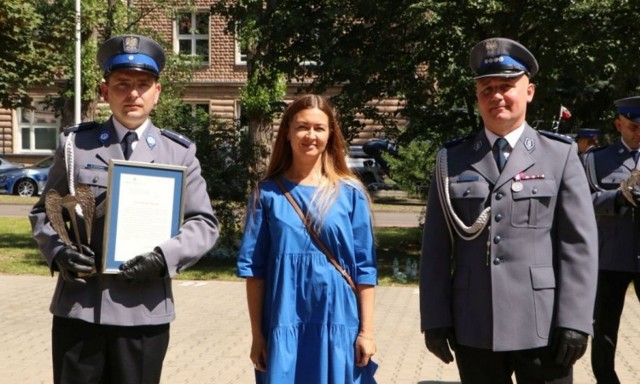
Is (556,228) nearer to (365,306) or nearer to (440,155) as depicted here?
(440,155)

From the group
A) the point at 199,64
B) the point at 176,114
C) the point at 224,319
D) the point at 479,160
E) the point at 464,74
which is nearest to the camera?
the point at 479,160

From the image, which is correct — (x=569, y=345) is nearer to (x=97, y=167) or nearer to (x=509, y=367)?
(x=509, y=367)

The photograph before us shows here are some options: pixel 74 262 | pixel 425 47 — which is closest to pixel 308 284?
pixel 74 262

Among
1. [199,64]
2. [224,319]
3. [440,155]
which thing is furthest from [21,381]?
[199,64]

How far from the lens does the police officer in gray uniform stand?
4.33 m

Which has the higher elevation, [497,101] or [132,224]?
[497,101]

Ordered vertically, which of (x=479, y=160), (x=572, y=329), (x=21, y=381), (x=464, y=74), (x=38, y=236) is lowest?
(x=21, y=381)

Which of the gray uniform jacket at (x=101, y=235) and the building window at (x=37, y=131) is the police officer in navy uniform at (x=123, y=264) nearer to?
the gray uniform jacket at (x=101, y=235)

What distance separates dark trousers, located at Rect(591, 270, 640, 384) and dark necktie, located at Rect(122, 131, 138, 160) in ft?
11.8

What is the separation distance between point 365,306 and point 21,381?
12.8ft

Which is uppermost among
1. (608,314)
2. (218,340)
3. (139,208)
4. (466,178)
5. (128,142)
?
(128,142)

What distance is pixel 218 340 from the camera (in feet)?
31.3

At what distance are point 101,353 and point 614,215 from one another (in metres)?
3.76

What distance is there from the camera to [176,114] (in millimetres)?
17312
